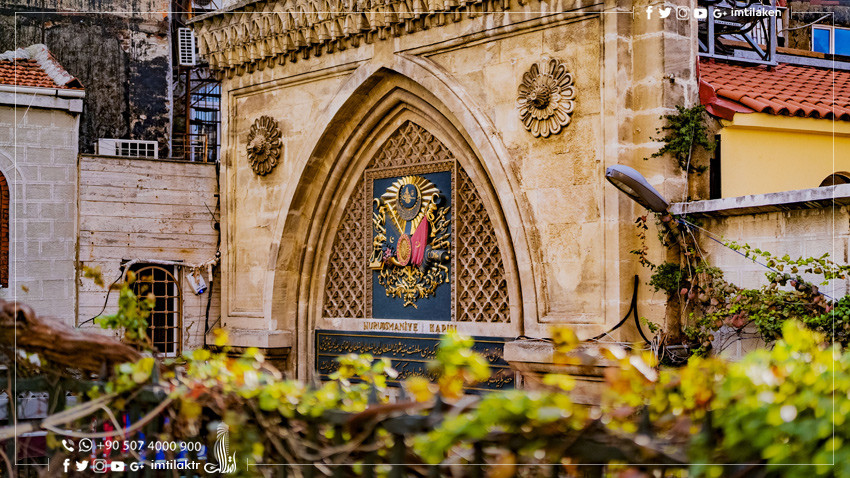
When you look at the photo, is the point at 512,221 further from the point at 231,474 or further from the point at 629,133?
the point at 231,474

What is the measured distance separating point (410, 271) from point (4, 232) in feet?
18.4

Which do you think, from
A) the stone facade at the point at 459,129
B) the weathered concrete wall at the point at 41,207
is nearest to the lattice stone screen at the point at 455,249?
the stone facade at the point at 459,129

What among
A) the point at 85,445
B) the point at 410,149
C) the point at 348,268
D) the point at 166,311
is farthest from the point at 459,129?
the point at 85,445

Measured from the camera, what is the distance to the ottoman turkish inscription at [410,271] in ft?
36.9

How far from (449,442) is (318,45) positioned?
10411 millimetres

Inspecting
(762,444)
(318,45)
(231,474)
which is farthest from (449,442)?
Result: (318,45)

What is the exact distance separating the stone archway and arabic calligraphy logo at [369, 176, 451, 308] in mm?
583

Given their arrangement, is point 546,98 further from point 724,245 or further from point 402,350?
point 402,350

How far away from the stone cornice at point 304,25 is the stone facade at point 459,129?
0.08 feet

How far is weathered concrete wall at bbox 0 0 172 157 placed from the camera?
17.7 metres

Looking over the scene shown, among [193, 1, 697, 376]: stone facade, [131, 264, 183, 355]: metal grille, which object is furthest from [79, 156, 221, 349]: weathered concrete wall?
[193, 1, 697, 376]: stone facade

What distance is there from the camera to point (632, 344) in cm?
910

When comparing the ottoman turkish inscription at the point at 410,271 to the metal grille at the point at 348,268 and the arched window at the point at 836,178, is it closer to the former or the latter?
the metal grille at the point at 348,268

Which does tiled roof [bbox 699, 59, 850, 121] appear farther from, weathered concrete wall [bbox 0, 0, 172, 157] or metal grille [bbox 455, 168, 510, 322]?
weathered concrete wall [bbox 0, 0, 172, 157]
